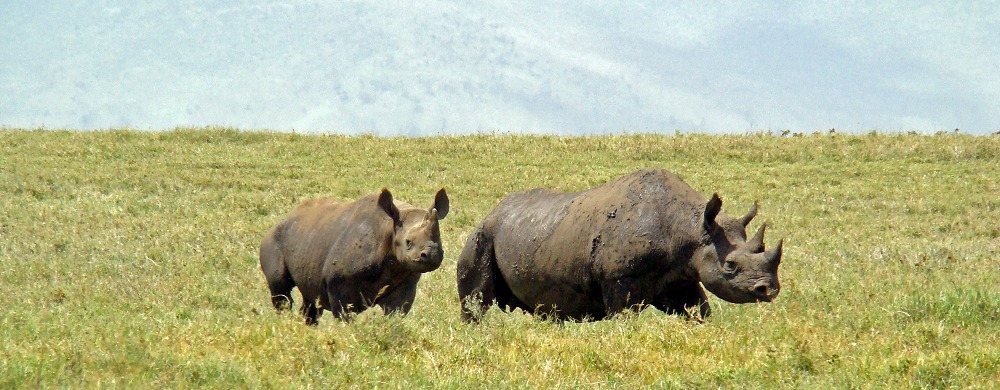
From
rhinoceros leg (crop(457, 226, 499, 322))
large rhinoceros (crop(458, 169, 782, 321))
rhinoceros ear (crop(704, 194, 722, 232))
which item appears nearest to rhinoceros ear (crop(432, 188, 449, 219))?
rhinoceros leg (crop(457, 226, 499, 322))

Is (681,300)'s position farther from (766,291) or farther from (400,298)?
(400,298)

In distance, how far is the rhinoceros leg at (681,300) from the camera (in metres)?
11.1

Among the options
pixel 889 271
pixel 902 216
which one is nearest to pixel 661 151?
pixel 902 216

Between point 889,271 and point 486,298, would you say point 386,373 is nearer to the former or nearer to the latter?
point 486,298

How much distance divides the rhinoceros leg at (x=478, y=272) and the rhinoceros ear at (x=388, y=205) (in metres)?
0.93

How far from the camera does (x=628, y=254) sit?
10781mm

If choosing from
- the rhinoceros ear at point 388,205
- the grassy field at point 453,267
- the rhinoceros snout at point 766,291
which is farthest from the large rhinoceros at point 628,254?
the rhinoceros ear at point 388,205

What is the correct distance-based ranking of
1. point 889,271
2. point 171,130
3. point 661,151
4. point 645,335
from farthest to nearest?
point 171,130 < point 661,151 < point 889,271 < point 645,335

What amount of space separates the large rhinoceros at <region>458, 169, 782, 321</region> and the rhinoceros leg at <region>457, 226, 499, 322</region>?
23mm

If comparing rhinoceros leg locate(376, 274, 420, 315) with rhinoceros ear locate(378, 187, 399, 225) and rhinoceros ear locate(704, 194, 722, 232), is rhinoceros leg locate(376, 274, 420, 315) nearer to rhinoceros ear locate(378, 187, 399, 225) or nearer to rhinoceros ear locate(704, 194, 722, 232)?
rhinoceros ear locate(378, 187, 399, 225)

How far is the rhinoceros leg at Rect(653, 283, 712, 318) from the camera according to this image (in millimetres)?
11133

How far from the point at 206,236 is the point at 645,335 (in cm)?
1321

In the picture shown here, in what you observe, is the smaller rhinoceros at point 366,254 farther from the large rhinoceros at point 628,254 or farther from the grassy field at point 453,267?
the large rhinoceros at point 628,254

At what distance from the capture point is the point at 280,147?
32438 mm
